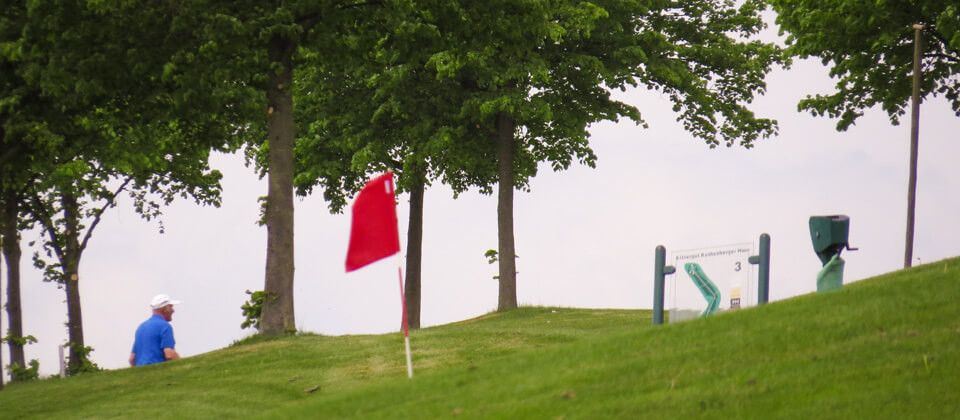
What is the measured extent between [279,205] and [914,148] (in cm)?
1856

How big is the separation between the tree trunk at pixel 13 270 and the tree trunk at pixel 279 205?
36.0 feet

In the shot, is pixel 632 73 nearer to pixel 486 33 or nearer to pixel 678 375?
pixel 486 33

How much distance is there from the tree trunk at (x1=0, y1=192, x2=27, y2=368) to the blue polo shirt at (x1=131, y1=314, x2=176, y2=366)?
1263 centimetres

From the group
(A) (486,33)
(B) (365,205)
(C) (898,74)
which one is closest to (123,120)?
(A) (486,33)

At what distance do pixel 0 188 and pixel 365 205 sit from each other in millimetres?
15152

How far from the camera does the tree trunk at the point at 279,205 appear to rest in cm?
2169

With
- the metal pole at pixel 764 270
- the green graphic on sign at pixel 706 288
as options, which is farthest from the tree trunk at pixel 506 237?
the metal pole at pixel 764 270

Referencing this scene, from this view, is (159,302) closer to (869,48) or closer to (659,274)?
(659,274)

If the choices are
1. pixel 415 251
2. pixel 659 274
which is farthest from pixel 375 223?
pixel 415 251

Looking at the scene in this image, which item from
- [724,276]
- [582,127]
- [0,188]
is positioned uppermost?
[582,127]

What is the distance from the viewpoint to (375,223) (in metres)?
13.5

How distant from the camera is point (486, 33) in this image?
2305 centimetres

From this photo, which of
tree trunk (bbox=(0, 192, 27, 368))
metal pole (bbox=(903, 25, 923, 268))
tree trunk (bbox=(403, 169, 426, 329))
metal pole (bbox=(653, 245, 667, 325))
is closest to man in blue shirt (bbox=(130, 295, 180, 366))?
metal pole (bbox=(653, 245, 667, 325))

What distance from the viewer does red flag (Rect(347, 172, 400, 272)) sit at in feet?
44.1
